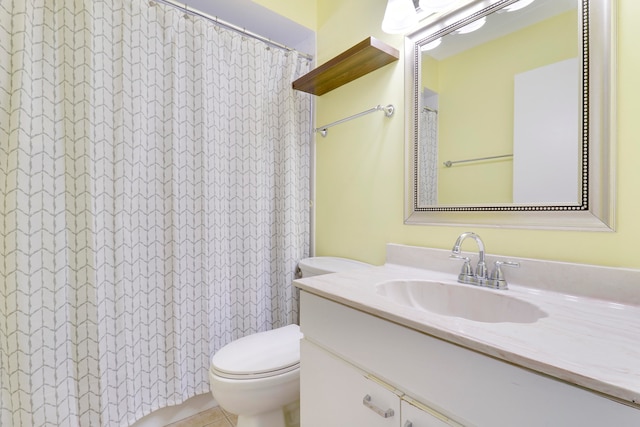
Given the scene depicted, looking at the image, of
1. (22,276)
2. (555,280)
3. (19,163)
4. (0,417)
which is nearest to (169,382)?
(0,417)

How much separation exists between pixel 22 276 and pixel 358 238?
4.54 feet

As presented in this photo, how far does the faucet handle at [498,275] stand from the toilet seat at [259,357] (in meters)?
0.78

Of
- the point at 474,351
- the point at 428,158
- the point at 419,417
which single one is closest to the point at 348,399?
the point at 419,417

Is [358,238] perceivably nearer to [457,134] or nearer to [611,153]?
[457,134]

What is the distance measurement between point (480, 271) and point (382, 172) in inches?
25.1

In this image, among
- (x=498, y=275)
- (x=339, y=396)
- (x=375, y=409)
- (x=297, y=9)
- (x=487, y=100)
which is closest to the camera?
(x=375, y=409)

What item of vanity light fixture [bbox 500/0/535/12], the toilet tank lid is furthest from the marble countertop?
vanity light fixture [bbox 500/0/535/12]

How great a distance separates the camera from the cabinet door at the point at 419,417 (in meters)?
0.57

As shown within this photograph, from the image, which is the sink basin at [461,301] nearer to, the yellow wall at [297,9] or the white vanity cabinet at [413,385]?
the white vanity cabinet at [413,385]

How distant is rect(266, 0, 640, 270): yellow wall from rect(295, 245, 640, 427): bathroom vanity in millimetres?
89

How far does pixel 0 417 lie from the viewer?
39.2 inches

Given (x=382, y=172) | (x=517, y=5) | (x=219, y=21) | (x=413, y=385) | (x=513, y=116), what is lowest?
(x=413, y=385)

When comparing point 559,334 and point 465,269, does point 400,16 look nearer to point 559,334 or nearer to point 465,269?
point 465,269

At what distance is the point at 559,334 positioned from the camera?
1.83 ft
